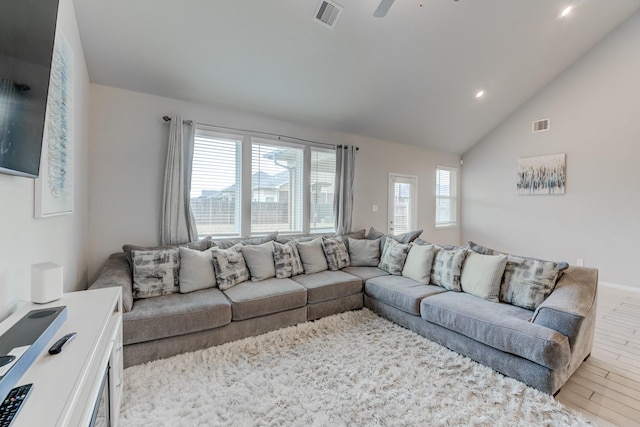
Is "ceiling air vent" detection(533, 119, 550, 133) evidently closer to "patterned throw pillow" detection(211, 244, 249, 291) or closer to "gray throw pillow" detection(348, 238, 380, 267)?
"gray throw pillow" detection(348, 238, 380, 267)

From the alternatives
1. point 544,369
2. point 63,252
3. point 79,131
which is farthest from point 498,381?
point 79,131

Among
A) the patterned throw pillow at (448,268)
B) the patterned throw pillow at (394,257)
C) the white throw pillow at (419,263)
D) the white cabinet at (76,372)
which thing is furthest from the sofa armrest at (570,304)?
the white cabinet at (76,372)

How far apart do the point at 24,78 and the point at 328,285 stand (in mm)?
2666

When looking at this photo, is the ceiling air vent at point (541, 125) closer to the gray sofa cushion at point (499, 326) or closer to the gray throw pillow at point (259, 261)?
the gray sofa cushion at point (499, 326)

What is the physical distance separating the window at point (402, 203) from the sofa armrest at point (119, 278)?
14.0ft

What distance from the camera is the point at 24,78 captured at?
1100 mm

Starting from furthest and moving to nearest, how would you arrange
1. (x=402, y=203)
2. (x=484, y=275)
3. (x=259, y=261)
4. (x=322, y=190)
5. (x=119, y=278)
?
(x=402, y=203)
(x=322, y=190)
(x=259, y=261)
(x=484, y=275)
(x=119, y=278)

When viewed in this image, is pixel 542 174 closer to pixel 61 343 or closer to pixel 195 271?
pixel 195 271

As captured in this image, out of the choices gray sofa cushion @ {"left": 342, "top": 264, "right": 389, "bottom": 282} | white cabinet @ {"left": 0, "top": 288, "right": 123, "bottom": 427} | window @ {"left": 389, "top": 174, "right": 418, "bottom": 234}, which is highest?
window @ {"left": 389, "top": 174, "right": 418, "bottom": 234}

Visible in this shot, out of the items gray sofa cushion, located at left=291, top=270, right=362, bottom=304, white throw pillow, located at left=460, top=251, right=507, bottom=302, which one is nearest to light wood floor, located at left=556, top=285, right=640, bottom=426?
white throw pillow, located at left=460, top=251, right=507, bottom=302

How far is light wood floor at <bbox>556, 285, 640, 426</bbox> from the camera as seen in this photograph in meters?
1.76

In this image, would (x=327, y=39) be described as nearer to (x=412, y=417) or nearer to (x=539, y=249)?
(x=412, y=417)

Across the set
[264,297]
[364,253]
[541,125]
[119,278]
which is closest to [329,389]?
[264,297]

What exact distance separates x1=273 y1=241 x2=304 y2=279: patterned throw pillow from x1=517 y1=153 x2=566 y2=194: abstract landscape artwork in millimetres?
4824
